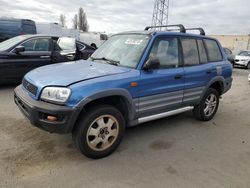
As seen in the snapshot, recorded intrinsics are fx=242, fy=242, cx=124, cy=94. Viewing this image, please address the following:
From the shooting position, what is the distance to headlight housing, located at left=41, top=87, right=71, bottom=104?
3.01 meters

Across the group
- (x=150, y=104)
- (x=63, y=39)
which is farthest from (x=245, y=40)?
(x=150, y=104)

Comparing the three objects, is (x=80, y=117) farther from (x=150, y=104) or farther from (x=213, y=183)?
(x=213, y=183)

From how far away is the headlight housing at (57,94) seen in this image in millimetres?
3006

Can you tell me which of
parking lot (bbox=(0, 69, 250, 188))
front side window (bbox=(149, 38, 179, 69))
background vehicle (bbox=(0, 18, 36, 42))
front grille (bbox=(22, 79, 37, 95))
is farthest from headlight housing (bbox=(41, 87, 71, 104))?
background vehicle (bbox=(0, 18, 36, 42))

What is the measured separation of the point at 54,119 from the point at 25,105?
0.57 m

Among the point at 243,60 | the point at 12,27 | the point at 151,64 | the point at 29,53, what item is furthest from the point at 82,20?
the point at 151,64

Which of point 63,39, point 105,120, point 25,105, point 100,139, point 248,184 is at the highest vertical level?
point 63,39

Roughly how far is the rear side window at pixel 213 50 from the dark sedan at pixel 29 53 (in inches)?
167

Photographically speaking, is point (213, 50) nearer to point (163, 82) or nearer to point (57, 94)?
point (163, 82)

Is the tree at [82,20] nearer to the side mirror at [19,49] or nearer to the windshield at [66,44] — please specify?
the windshield at [66,44]

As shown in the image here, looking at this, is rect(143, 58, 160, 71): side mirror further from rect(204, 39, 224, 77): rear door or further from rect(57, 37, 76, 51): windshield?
rect(57, 37, 76, 51): windshield

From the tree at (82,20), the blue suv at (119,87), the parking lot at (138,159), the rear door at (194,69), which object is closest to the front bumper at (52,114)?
the blue suv at (119,87)

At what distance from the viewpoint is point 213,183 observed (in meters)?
3.03

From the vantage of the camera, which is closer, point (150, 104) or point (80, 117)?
point (80, 117)
